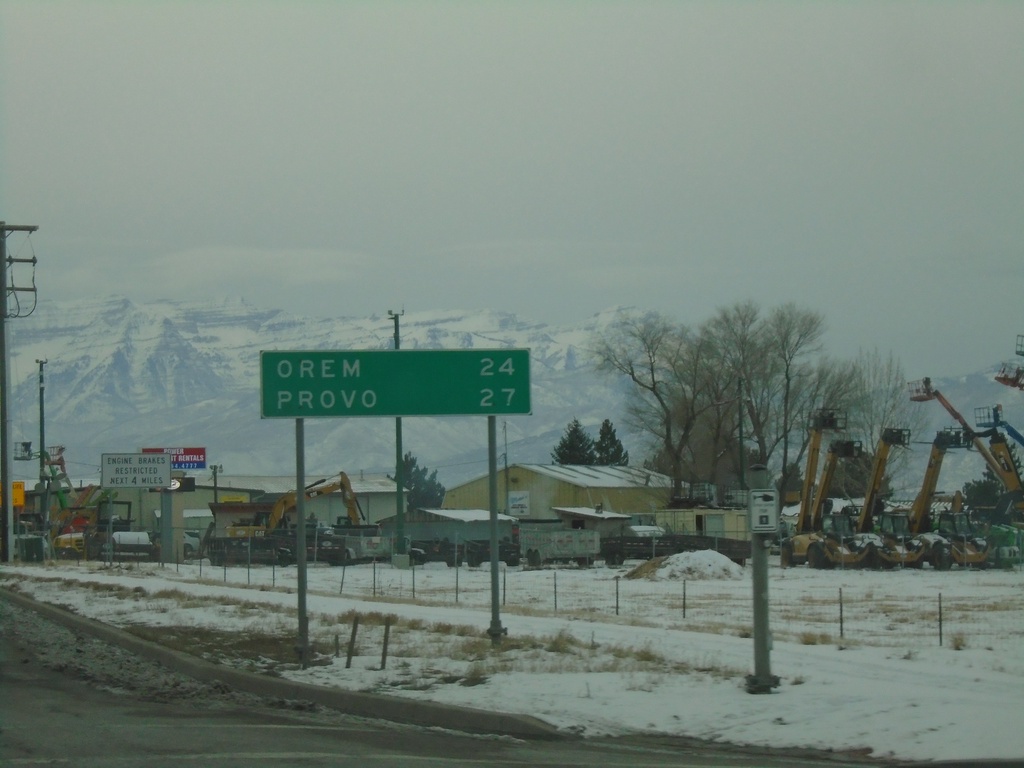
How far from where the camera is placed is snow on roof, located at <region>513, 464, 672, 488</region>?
93738mm

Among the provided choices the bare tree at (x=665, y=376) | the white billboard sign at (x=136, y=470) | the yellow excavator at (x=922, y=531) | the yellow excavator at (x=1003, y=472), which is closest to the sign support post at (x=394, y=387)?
the yellow excavator at (x=922, y=531)

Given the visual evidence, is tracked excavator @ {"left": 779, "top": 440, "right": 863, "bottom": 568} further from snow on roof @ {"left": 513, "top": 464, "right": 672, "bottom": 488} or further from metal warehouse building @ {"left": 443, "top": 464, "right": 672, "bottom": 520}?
snow on roof @ {"left": 513, "top": 464, "right": 672, "bottom": 488}

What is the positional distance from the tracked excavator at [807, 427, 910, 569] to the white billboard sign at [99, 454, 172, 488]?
987 inches

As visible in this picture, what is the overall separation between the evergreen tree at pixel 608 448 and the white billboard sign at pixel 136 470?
234 feet

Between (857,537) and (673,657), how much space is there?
36754 millimetres

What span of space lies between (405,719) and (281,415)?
5.35 m

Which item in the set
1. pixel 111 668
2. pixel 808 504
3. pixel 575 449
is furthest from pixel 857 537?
pixel 575 449

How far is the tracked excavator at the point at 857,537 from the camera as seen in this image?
161ft

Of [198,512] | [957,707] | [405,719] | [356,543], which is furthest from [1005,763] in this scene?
[198,512]

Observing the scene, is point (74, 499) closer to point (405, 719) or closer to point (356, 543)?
point (356, 543)

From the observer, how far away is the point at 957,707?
11.4 metres

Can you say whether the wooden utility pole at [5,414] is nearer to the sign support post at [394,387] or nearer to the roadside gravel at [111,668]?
the roadside gravel at [111,668]

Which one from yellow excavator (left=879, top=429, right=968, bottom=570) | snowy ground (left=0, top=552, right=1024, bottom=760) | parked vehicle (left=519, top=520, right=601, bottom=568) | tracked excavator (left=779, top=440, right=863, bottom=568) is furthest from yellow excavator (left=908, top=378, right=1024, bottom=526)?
snowy ground (left=0, top=552, right=1024, bottom=760)

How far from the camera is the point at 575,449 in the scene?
4722 inches
